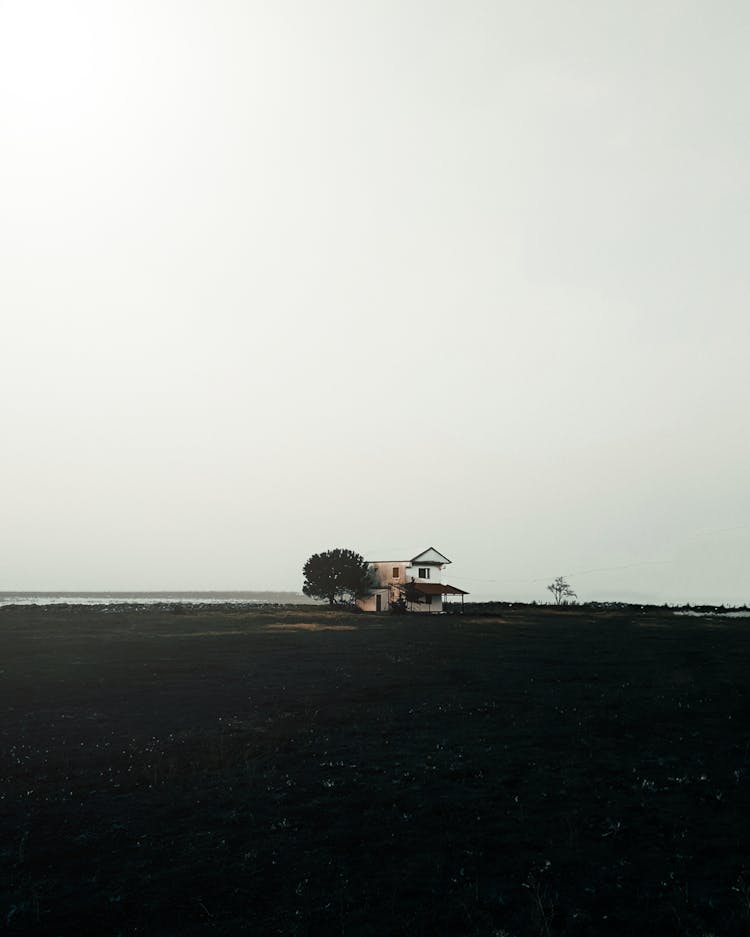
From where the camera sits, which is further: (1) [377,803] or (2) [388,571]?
(2) [388,571]

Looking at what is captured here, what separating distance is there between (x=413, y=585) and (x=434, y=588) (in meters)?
3.77

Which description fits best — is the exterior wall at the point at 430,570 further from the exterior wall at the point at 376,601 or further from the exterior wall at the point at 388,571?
the exterior wall at the point at 376,601

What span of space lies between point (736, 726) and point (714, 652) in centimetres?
2669

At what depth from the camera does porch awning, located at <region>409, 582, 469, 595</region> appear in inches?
4114

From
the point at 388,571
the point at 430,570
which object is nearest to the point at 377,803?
the point at 430,570

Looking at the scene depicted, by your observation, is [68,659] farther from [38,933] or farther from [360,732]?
[38,933]

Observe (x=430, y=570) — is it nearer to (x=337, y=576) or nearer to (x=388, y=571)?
(x=388, y=571)

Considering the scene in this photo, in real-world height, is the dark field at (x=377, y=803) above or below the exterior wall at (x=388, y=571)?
below

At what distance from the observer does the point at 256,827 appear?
52.1ft


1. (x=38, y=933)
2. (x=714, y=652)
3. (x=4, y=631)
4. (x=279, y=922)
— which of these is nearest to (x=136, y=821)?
(x=38, y=933)

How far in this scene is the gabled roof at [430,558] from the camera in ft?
358

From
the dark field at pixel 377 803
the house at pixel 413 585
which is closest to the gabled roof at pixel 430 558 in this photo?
the house at pixel 413 585

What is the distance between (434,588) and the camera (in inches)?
4208

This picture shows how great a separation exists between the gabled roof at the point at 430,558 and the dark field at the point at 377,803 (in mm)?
69482
